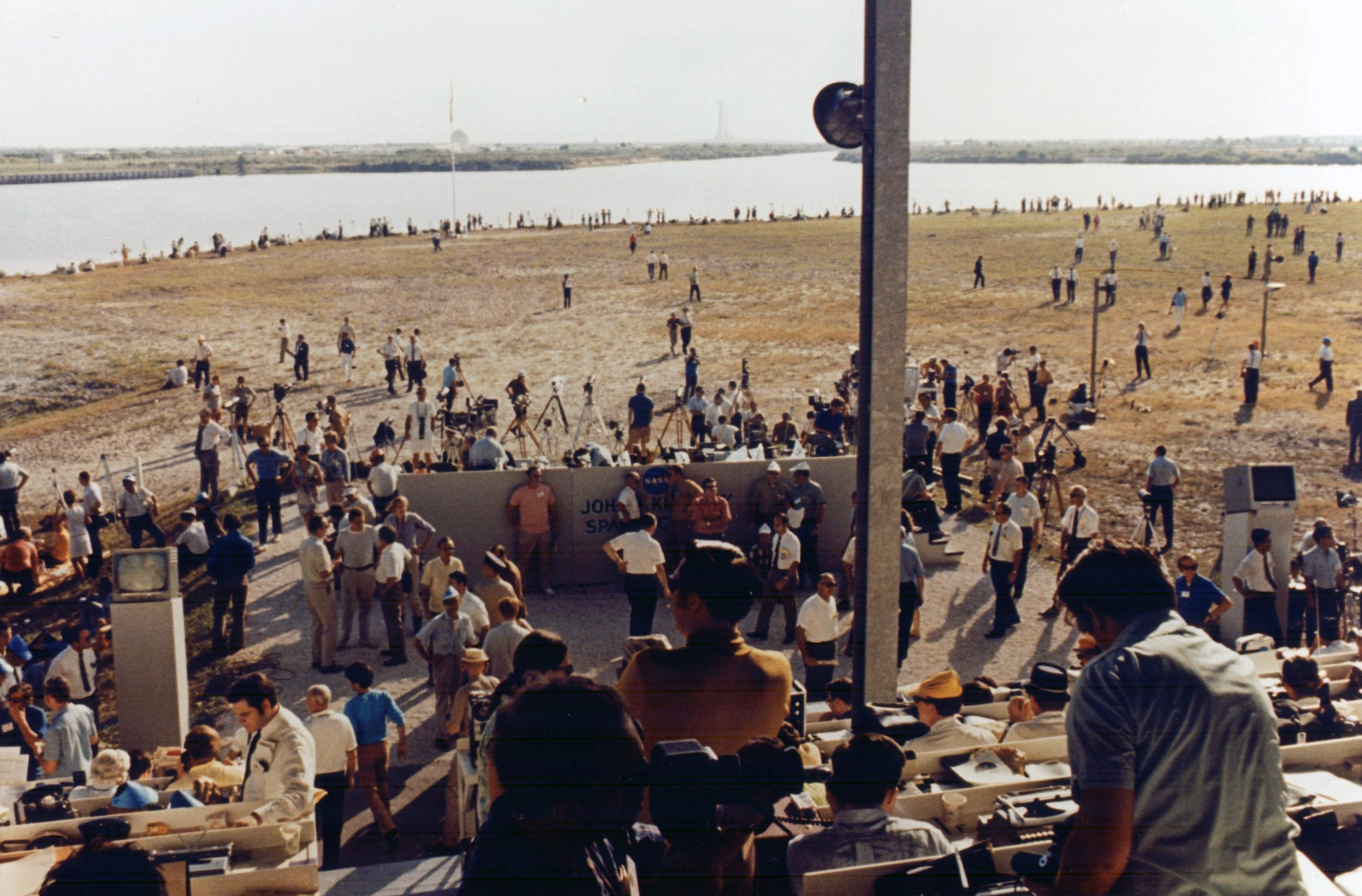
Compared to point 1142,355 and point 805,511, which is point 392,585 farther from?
point 1142,355

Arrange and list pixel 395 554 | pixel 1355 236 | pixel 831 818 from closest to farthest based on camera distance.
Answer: pixel 831 818
pixel 395 554
pixel 1355 236

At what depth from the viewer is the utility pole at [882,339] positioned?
7.18 metres

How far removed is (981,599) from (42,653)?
984 centimetres

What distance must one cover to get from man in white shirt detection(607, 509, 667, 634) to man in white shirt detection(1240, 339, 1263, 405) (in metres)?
19.7

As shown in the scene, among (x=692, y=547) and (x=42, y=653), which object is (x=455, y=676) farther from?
(x=692, y=547)

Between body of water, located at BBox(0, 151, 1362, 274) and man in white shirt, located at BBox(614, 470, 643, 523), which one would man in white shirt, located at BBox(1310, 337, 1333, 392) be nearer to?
man in white shirt, located at BBox(614, 470, 643, 523)

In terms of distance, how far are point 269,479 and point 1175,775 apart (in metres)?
14.1

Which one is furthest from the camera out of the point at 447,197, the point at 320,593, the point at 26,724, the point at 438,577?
the point at 447,197

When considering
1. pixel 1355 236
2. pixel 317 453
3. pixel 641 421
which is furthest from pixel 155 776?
pixel 1355 236

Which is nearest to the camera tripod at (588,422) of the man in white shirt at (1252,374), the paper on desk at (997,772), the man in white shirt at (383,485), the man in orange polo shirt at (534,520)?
the man in orange polo shirt at (534,520)

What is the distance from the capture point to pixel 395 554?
1162cm

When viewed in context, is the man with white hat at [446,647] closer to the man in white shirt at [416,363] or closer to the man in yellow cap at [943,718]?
the man in yellow cap at [943,718]

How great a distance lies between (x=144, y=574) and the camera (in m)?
9.62

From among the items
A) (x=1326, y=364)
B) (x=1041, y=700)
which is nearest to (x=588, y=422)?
(x=1326, y=364)
